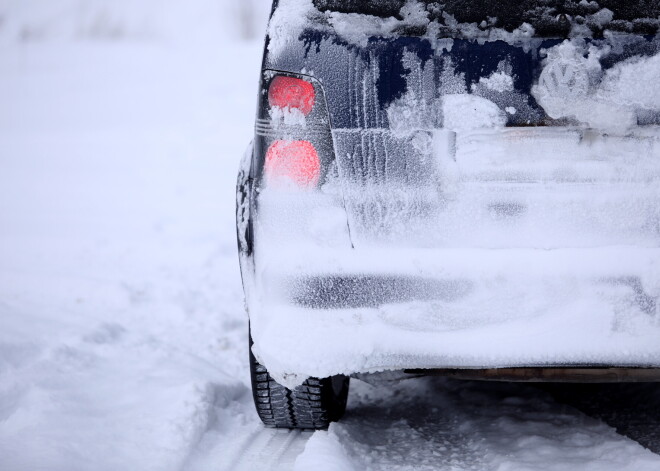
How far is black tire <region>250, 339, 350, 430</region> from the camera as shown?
2367 mm

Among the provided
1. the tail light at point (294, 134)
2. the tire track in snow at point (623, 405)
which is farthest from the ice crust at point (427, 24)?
the tire track in snow at point (623, 405)

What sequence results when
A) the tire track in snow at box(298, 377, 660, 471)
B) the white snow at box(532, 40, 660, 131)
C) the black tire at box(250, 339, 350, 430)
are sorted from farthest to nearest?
the black tire at box(250, 339, 350, 430), the tire track in snow at box(298, 377, 660, 471), the white snow at box(532, 40, 660, 131)

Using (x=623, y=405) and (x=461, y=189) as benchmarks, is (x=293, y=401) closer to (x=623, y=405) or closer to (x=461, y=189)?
(x=461, y=189)

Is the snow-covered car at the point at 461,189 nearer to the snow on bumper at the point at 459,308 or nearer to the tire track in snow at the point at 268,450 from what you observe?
the snow on bumper at the point at 459,308

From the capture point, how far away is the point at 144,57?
17.8 meters

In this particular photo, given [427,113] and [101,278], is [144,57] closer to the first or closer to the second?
[101,278]

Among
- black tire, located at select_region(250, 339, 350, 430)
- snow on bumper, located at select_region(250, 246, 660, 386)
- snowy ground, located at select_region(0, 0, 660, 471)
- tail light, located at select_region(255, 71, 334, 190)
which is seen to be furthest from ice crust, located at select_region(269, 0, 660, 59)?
snowy ground, located at select_region(0, 0, 660, 471)

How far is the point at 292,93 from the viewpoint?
6.35ft

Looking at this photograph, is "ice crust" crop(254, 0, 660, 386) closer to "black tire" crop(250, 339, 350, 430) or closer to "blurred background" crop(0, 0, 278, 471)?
"black tire" crop(250, 339, 350, 430)

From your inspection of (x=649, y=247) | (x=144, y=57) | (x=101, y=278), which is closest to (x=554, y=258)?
(x=649, y=247)

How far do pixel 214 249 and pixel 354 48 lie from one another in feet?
13.0

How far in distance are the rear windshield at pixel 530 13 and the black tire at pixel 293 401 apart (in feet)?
4.00

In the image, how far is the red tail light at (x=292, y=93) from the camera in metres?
1.93

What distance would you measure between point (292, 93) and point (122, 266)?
3.79 m
